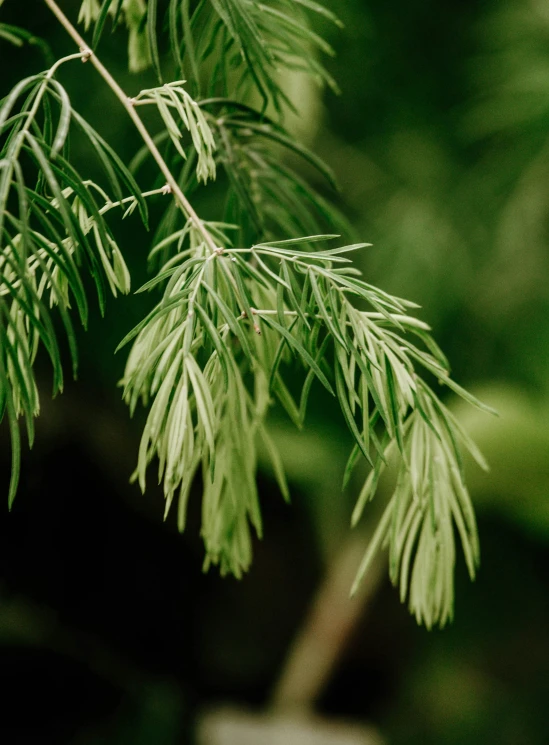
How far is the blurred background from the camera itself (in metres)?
1.43

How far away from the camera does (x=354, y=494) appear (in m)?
1.81

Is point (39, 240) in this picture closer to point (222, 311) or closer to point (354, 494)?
point (222, 311)

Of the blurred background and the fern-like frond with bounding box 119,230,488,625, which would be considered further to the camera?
the blurred background

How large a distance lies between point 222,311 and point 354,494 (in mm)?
1539

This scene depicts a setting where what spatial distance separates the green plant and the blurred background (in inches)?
28.2

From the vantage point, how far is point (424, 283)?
1.44 m

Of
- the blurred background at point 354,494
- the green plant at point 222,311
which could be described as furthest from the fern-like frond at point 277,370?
the blurred background at point 354,494

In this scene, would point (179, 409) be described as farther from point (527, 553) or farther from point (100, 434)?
point (527, 553)

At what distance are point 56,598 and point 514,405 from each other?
1.19 m

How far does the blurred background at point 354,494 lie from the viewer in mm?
1432

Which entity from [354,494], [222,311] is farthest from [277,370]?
[354,494]

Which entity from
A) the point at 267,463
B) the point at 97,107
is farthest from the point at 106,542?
the point at 97,107

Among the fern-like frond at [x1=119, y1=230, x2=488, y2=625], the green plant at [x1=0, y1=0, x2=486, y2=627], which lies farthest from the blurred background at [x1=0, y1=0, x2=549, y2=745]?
the fern-like frond at [x1=119, y1=230, x2=488, y2=625]

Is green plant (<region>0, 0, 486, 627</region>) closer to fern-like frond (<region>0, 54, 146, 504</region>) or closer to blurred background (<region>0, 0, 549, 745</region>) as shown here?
fern-like frond (<region>0, 54, 146, 504</region>)
